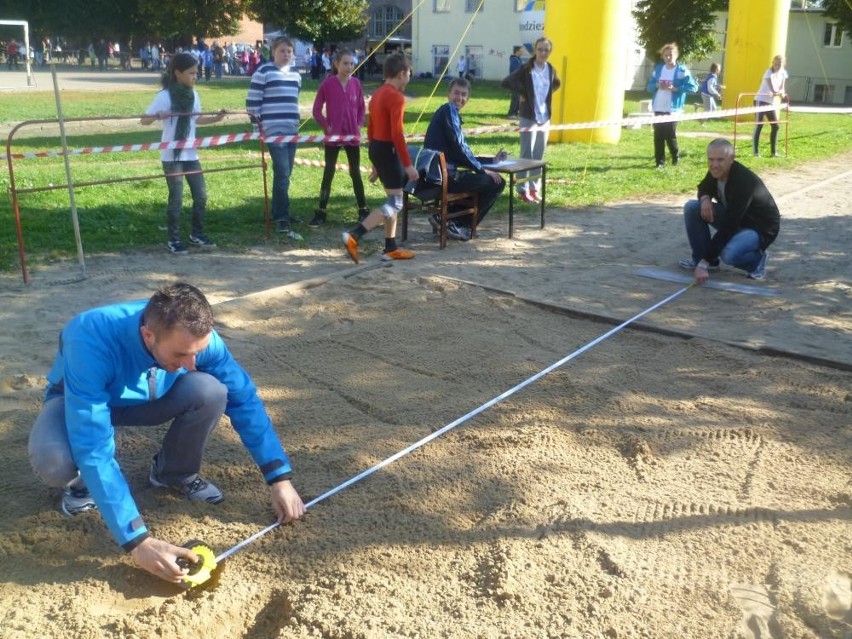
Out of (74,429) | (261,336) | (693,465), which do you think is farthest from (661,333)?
(74,429)

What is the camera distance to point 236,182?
1066 cm

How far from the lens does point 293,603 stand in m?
2.98

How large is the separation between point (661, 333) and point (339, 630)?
345 centimetres

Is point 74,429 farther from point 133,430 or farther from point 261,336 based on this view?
point 261,336

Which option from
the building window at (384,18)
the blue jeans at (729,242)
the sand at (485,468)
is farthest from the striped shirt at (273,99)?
the building window at (384,18)

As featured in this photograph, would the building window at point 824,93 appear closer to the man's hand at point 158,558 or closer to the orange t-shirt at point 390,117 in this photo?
the orange t-shirt at point 390,117

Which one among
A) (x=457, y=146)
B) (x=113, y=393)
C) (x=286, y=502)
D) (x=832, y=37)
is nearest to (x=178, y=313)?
(x=113, y=393)

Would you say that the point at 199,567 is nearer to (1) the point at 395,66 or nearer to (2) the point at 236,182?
(1) the point at 395,66

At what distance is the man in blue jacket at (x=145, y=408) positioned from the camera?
2.71m

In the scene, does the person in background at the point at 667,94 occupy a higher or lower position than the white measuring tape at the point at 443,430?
higher

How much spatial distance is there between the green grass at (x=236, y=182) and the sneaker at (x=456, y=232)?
3.62 feet

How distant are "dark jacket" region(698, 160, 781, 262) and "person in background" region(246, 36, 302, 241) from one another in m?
3.68

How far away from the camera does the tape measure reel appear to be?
2.93m

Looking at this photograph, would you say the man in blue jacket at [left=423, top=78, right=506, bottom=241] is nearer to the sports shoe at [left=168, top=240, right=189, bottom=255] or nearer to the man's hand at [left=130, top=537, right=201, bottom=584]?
the sports shoe at [left=168, top=240, right=189, bottom=255]
